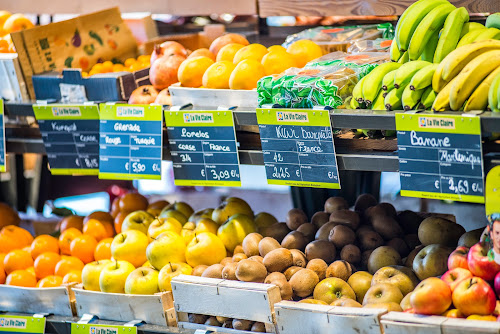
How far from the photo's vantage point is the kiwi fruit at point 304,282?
7.25 ft

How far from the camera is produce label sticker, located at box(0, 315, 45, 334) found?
8.39 ft

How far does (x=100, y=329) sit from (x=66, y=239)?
1.94ft

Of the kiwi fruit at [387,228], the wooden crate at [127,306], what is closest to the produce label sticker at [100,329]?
the wooden crate at [127,306]

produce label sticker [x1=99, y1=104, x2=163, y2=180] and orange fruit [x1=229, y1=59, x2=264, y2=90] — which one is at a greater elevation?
orange fruit [x1=229, y1=59, x2=264, y2=90]

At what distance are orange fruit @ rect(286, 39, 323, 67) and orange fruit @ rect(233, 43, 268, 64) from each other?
Result: 0.36 ft

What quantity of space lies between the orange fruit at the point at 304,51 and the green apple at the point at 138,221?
2.96 feet

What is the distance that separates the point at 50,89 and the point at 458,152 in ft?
5.80

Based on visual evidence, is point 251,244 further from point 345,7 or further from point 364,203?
point 345,7

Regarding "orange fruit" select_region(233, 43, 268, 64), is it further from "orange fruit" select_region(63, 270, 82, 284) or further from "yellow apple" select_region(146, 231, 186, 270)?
"orange fruit" select_region(63, 270, 82, 284)

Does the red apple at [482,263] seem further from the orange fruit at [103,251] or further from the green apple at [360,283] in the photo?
the orange fruit at [103,251]

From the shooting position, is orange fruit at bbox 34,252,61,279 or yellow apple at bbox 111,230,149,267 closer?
yellow apple at bbox 111,230,149,267

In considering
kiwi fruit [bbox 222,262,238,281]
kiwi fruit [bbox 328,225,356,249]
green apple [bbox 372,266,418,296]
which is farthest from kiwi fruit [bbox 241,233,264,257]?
green apple [bbox 372,266,418,296]

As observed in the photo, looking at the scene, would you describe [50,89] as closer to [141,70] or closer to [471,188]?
[141,70]

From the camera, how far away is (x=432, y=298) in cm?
182
